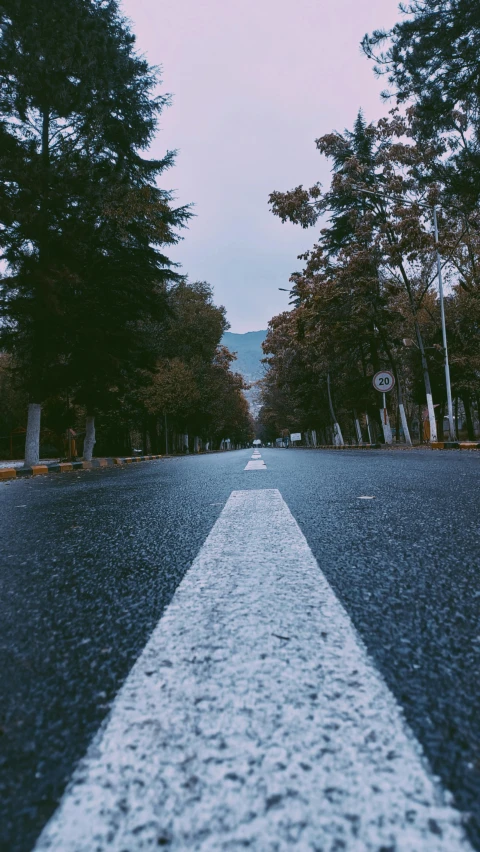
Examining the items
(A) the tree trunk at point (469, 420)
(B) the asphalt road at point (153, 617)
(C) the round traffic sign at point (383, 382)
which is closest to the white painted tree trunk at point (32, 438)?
(B) the asphalt road at point (153, 617)

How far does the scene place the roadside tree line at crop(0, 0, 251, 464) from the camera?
12867 millimetres

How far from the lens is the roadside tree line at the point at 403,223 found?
12.3m

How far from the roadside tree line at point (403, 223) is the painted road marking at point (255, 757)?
45.9 ft

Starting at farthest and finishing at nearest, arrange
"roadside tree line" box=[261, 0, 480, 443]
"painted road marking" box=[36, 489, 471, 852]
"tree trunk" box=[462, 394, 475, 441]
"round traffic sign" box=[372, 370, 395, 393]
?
"tree trunk" box=[462, 394, 475, 441] < "round traffic sign" box=[372, 370, 395, 393] < "roadside tree line" box=[261, 0, 480, 443] < "painted road marking" box=[36, 489, 471, 852]

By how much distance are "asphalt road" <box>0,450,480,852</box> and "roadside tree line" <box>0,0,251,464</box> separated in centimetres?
1191

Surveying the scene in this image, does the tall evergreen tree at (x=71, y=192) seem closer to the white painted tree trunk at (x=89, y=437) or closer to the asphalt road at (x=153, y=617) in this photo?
the white painted tree trunk at (x=89, y=437)

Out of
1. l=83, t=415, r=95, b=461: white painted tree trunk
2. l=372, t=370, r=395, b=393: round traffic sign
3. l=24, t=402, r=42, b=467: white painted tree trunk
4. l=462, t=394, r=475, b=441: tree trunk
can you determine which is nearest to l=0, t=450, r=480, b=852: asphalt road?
l=24, t=402, r=42, b=467: white painted tree trunk

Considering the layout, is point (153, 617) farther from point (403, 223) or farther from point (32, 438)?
point (403, 223)

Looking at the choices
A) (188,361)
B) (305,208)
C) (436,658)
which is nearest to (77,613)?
(436,658)

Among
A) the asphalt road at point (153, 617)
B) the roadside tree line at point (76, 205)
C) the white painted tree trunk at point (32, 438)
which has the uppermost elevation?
the roadside tree line at point (76, 205)

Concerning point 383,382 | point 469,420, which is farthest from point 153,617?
point 469,420

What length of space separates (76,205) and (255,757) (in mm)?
15862

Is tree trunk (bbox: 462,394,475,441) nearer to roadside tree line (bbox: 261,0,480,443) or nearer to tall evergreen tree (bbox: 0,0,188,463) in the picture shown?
roadside tree line (bbox: 261,0,480,443)

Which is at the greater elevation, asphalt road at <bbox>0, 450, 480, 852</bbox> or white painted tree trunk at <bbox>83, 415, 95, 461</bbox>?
white painted tree trunk at <bbox>83, 415, 95, 461</bbox>
